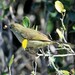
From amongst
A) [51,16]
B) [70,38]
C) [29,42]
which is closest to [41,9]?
[70,38]

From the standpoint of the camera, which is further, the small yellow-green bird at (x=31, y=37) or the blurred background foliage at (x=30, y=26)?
the blurred background foliage at (x=30, y=26)

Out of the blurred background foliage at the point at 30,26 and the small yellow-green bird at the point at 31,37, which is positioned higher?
the small yellow-green bird at the point at 31,37

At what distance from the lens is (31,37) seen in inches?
116

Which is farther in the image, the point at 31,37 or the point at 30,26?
the point at 30,26

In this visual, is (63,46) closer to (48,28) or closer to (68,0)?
(68,0)

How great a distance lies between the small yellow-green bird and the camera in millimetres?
2885

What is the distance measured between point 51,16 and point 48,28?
35.7 inches

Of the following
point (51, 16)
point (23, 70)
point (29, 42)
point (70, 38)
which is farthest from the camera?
point (23, 70)

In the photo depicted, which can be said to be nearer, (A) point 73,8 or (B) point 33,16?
(A) point 73,8

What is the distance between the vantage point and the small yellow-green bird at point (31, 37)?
2885 millimetres

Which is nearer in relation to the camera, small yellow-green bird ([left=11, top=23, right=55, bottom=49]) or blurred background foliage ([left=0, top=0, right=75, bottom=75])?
small yellow-green bird ([left=11, top=23, right=55, bottom=49])

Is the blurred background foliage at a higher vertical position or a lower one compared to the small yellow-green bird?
lower

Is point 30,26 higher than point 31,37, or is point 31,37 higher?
point 31,37

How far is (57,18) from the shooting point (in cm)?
374
